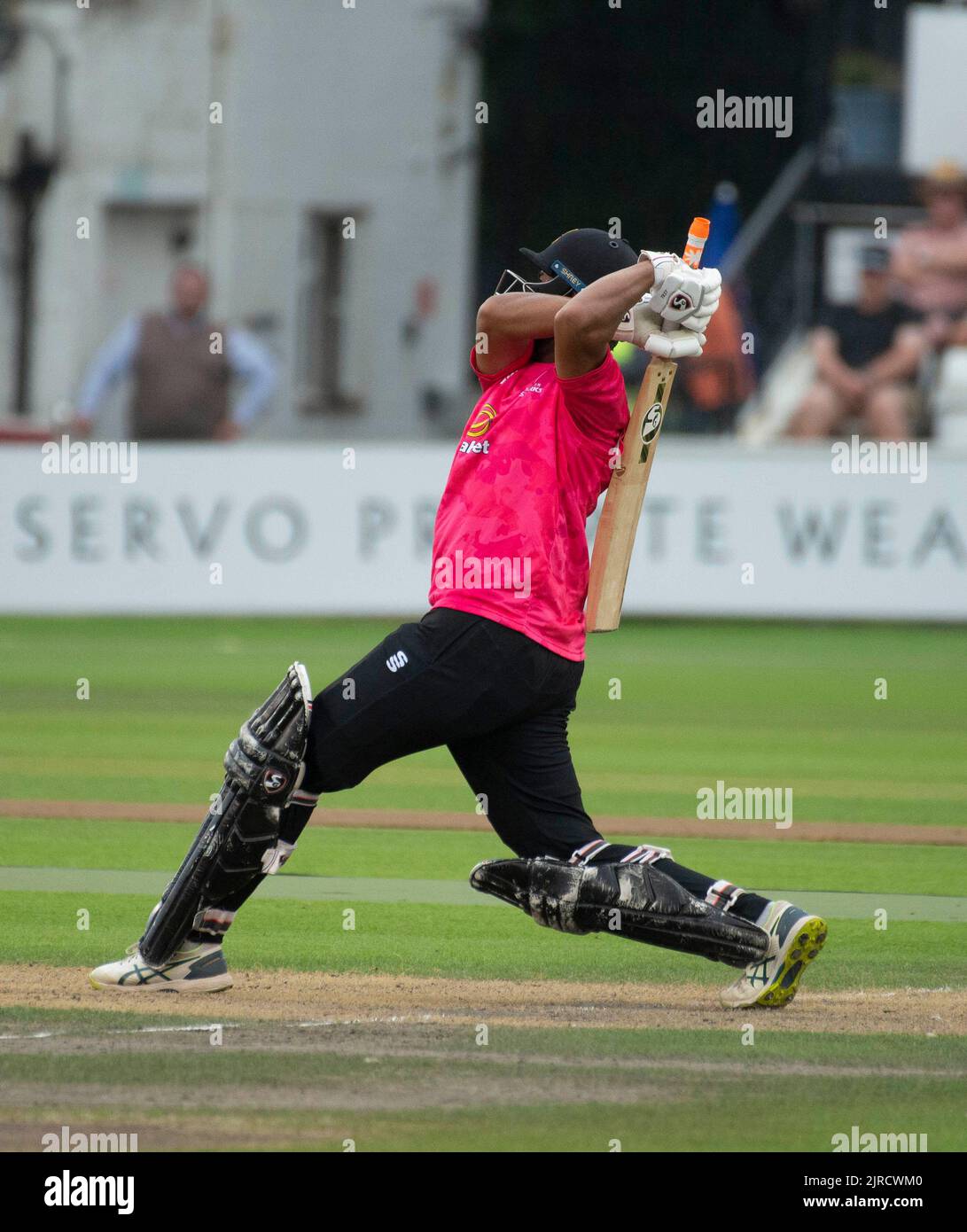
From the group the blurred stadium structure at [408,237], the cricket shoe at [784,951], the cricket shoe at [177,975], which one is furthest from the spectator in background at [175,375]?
the cricket shoe at [784,951]

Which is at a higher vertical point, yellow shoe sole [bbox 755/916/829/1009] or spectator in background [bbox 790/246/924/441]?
spectator in background [bbox 790/246/924/441]

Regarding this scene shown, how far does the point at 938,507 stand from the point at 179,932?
518 inches

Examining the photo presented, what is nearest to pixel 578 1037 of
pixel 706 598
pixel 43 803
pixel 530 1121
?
pixel 530 1121

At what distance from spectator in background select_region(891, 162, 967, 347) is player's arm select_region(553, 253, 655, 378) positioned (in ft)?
52.5

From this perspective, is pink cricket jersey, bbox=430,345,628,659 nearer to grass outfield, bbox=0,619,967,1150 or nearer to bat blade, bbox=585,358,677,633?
bat blade, bbox=585,358,677,633

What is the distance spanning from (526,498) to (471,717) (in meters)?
0.60

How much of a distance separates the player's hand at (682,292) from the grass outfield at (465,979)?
1904mm

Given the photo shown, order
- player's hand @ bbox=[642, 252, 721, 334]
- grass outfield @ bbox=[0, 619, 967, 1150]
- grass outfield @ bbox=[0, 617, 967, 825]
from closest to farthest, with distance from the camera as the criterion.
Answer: grass outfield @ bbox=[0, 619, 967, 1150] → player's hand @ bbox=[642, 252, 721, 334] → grass outfield @ bbox=[0, 617, 967, 825]

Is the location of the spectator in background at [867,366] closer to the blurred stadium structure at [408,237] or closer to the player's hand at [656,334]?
the blurred stadium structure at [408,237]

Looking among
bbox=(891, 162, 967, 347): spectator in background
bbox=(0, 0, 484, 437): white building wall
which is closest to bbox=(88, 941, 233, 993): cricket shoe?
bbox=(891, 162, 967, 347): spectator in background

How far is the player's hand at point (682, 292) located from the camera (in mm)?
6027

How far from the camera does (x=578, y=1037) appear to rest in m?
6.07

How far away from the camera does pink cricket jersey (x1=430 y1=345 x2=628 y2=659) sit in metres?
6.15

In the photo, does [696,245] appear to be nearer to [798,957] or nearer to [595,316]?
[595,316]
